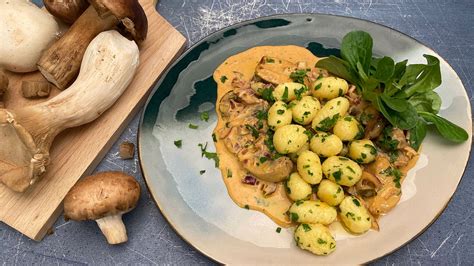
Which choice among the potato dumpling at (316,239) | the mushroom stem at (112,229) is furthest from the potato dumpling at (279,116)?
the mushroom stem at (112,229)

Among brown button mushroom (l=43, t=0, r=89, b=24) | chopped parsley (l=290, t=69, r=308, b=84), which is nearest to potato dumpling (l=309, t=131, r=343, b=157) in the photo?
chopped parsley (l=290, t=69, r=308, b=84)

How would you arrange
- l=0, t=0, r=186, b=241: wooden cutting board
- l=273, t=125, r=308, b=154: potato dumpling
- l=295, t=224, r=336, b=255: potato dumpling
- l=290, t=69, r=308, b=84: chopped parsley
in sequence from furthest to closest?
l=290, t=69, r=308, b=84: chopped parsley → l=0, t=0, r=186, b=241: wooden cutting board → l=273, t=125, r=308, b=154: potato dumpling → l=295, t=224, r=336, b=255: potato dumpling

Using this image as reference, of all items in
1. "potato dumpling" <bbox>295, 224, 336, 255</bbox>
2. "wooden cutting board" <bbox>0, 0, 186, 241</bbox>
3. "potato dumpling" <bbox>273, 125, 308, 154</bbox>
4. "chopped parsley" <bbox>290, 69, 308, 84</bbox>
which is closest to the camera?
"potato dumpling" <bbox>295, 224, 336, 255</bbox>

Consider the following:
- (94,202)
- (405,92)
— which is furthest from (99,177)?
(405,92)

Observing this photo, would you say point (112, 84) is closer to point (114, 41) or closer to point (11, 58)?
point (114, 41)

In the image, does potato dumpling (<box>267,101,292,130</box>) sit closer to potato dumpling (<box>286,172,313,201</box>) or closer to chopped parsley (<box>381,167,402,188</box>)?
potato dumpling (<box>286,172,313,201</box>)

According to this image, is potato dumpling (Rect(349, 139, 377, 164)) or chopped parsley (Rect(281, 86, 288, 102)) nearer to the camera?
potato dumpling (Rect(349, 139, 377, 164))

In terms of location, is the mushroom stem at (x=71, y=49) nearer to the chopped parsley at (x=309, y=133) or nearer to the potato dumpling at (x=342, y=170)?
the chopped parsley at (x=309, y=133)
